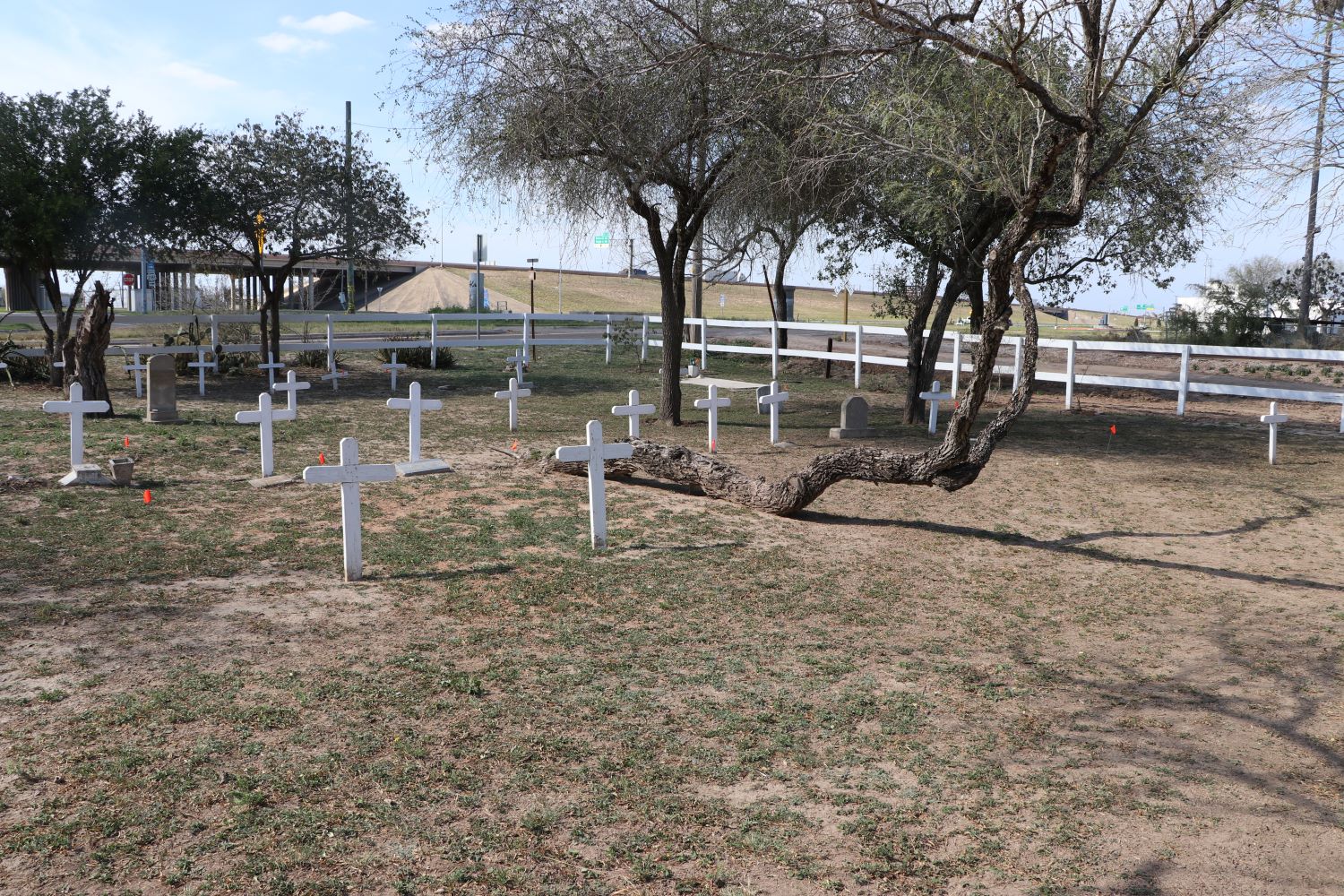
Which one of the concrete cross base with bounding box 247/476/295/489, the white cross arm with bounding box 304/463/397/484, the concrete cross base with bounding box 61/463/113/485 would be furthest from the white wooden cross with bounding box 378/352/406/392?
the white cross arm with bounding box 304/463/397/484

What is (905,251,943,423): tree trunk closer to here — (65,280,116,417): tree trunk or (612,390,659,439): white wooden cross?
(612,390,659,439): white wooden cross

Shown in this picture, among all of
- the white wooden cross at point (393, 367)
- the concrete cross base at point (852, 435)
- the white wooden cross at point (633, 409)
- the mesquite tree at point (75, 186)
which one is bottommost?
the concrete cross base at point (852, 435)

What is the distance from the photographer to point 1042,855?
4121 millimetres

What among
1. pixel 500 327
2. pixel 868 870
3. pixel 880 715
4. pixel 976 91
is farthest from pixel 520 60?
pixel 500 327

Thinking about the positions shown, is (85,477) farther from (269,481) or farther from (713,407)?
(713,407)

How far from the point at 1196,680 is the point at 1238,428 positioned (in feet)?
42.4

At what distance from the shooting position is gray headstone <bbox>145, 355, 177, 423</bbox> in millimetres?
14344

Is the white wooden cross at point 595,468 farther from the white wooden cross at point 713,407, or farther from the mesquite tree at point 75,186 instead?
the mesquite tree at point 75,186

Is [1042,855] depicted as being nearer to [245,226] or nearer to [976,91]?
[976,91]

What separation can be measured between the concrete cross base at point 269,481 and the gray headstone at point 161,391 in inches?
169

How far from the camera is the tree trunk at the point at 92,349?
14.9m

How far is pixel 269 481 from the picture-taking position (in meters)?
10.9

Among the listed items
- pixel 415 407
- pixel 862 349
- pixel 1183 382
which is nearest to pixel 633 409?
pixel 415 407

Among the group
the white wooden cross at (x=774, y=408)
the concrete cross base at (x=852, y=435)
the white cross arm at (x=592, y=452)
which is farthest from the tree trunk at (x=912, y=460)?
the concrete cross base at (x=852, y=435)
